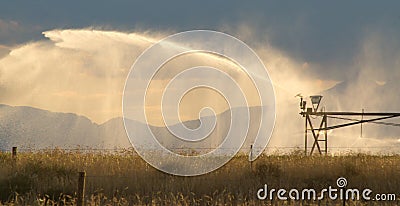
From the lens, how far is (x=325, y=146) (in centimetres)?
4269

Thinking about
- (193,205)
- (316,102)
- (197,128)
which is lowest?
(193,205)

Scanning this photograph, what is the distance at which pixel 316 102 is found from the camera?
4447 centimetres

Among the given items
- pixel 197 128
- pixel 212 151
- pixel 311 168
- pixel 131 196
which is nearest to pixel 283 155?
pixel 212 151

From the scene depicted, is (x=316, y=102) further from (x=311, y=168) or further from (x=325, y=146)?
(x=311, y=168)

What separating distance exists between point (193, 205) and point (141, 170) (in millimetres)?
6727

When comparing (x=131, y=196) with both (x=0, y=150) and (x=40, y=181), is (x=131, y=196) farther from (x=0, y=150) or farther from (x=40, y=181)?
(x=0, y=150)

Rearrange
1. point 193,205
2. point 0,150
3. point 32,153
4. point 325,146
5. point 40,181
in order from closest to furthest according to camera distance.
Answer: point 193,205 < point 40,181 < point 32,153 < point 0,150 < point 325,146

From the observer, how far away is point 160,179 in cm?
2361

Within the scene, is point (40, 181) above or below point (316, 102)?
below

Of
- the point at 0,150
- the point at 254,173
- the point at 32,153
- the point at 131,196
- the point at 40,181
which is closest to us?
the point at 131,196

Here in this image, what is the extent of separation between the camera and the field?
1966 centimetres

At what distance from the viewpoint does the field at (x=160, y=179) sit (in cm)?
1966

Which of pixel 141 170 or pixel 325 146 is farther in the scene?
pixel 325 146

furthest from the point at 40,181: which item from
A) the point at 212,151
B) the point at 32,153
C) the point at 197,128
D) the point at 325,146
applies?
the point at 325,146
